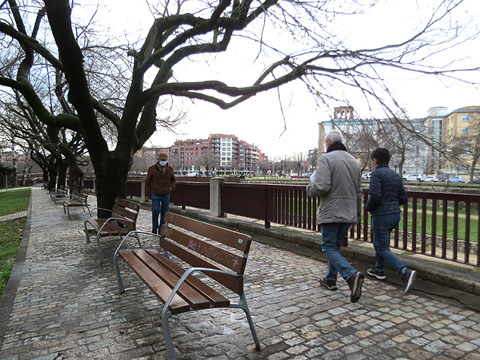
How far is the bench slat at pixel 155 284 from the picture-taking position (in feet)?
7.99

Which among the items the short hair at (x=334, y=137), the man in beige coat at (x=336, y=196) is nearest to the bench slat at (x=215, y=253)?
the man in beige coat at (x=336, y=196)

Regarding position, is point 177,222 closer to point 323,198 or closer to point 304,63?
point 323,198

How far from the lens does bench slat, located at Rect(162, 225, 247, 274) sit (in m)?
2.74

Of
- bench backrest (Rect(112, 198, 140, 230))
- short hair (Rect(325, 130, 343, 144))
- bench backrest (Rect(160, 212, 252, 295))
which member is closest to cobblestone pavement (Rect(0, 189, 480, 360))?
bench backrest (Rect(160, 212, 252, 295))

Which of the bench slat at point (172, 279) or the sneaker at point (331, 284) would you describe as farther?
the sneaker at point (331, 284)

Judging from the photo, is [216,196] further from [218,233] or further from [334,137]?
[218,233]

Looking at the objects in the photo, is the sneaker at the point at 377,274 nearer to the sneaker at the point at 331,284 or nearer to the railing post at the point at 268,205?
the sneaker at the point at 331,284

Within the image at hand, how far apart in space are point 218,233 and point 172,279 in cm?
62

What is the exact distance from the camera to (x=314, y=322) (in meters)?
3.25

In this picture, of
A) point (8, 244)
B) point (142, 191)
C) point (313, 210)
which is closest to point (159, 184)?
point (313, 210)

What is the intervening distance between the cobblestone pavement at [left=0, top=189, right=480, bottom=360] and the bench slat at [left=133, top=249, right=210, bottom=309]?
0.50 meters

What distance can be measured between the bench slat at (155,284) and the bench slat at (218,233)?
65 cm

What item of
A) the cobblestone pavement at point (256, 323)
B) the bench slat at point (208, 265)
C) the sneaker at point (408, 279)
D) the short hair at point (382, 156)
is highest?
the short hair at point (382, 156)

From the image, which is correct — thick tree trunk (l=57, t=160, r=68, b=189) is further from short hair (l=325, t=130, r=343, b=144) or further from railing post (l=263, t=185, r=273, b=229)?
short hair (l=325, t=130, r=343, b=144)
